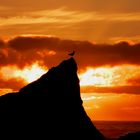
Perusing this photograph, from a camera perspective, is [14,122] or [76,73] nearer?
[14,122]

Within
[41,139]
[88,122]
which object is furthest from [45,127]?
[88,122]

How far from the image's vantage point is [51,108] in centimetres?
5938

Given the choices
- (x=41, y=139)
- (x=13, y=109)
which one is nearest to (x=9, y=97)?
(x=13, y=109)

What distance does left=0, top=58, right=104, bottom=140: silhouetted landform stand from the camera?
58.2 meters

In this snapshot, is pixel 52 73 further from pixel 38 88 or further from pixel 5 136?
pixel 5 136

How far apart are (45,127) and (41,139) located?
1.32 meters

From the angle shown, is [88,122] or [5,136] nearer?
[5,136]

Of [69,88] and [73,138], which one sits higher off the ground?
[69,88]

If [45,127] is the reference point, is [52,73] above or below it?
above

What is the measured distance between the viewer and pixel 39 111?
58875mm

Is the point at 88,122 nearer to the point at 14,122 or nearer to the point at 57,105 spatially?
the point at 57,105

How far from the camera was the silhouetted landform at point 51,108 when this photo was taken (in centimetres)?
5819

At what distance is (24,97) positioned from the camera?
5866 centimetres

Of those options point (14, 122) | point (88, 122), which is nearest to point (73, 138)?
point (88, 122)
